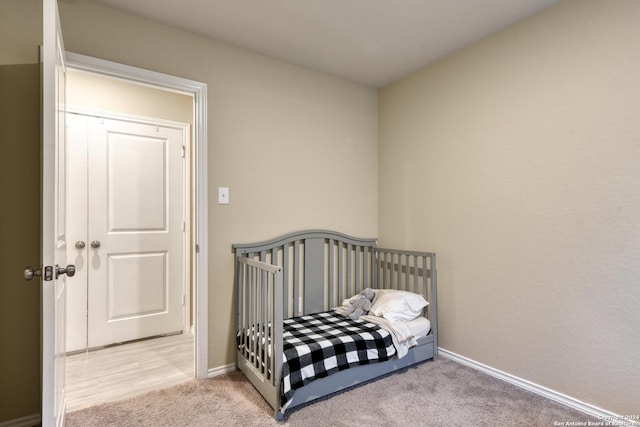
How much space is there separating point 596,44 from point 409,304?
6.27 ft

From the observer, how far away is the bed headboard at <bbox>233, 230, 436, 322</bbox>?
2580 millimetres

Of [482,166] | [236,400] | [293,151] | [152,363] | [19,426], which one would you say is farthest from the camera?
[293,151]

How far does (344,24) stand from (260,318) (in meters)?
1.94

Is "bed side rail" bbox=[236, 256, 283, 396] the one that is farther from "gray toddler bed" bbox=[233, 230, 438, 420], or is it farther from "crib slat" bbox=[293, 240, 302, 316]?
"crib slat" bbox=[293, 240, 302, 316]

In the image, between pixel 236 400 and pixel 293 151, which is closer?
pixel 236 400

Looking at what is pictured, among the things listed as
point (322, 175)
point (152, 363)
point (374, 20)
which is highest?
point (374, 20)

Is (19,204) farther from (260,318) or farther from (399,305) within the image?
(399,305)

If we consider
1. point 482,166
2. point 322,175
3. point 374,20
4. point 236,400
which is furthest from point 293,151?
point 236,400

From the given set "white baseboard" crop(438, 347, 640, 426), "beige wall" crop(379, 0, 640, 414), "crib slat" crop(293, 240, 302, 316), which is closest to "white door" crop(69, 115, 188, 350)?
"crib slat" crop(293, 240, 302, 316)

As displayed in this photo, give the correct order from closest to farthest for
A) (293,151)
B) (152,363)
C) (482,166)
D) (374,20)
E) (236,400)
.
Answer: (236,400) → (374,20) → (482,166) → (152,363) → (293,151)

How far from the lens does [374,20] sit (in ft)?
6.91

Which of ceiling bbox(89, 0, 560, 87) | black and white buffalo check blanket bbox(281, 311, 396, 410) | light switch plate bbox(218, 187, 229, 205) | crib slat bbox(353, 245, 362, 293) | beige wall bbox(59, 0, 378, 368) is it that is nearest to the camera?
black and white buffalo check blanket bbox(281, 311, 396, 410)

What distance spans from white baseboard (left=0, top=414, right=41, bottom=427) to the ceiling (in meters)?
2.33

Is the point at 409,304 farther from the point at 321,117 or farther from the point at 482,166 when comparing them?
the point at 321,117
